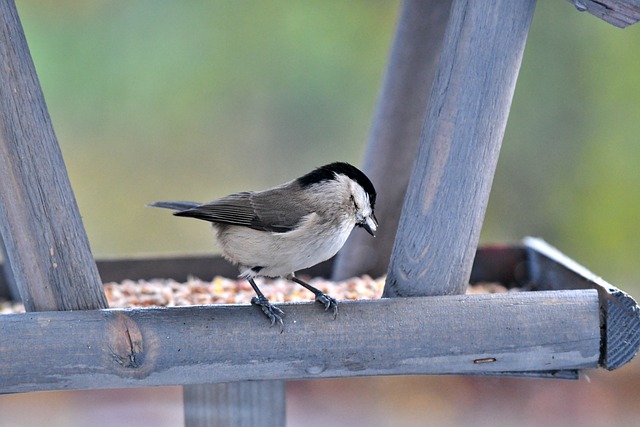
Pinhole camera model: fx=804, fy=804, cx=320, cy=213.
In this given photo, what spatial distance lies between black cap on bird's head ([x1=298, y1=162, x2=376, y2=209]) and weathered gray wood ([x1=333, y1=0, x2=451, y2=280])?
889 mm

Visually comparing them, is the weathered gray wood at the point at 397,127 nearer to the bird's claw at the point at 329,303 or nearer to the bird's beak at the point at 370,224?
the bird's beak at the point at 370,224

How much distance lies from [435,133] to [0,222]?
4.21 feet

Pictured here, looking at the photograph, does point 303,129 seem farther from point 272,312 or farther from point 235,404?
point 272,312

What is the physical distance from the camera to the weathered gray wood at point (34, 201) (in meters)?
2.18

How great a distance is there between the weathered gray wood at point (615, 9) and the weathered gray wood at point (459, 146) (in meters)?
0.20

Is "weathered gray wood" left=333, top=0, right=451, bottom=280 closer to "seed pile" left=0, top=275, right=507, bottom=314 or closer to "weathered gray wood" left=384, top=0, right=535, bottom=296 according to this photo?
"seed pile" left=0, top=275, right=507, bottom=314

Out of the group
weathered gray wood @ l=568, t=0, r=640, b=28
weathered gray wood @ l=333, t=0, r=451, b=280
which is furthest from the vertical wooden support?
weathered gray wood @ l=568, t=0, r=640, b=28

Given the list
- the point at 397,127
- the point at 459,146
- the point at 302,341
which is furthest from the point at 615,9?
the point at 397,127

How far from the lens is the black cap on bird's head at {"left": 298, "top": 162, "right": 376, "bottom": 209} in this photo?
2.59 meters

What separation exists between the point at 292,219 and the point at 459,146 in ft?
1.84

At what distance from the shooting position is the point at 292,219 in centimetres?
252

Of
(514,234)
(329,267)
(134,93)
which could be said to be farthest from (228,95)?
(329,267)

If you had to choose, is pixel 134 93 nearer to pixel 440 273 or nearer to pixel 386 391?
pixel 386 391

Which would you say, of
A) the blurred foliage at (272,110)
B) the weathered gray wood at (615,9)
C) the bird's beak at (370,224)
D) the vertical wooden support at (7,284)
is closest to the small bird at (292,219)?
the bird's beak at (370,224)
